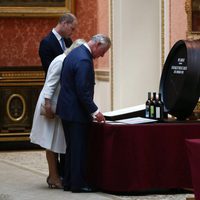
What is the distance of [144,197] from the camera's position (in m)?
8.96

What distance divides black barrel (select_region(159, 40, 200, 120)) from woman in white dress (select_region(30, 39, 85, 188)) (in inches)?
40.7

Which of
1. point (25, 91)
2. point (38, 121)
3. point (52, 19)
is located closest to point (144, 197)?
point (38, 121)

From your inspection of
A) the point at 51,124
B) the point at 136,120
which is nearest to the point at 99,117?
the point at 136,120

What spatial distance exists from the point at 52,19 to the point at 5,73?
1.53 meters

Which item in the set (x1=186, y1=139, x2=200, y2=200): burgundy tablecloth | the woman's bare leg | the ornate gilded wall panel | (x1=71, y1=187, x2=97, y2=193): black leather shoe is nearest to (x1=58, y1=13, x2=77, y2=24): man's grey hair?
the woman's bare leg

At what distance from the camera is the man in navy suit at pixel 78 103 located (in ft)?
29.3

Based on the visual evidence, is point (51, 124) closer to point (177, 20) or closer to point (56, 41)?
point (56, 41)

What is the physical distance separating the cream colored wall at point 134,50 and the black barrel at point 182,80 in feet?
14.2

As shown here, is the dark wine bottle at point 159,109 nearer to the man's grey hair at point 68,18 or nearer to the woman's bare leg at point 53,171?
the woman's bare leg at point 53,171

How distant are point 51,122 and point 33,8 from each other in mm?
5401

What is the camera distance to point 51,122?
9492mm

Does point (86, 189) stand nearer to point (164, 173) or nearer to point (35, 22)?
point (164, 173)

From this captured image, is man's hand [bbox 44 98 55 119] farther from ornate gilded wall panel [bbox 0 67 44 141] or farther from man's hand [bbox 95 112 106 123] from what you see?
ornate gilded wall panel [bbox 0 67 44 141]

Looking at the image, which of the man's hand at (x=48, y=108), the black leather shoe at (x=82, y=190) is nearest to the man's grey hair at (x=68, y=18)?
the man's hand at (x=48, y=108)
